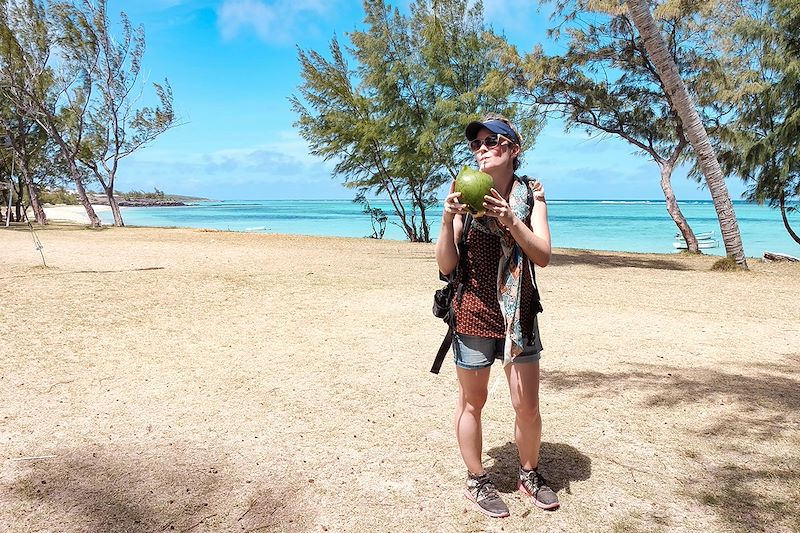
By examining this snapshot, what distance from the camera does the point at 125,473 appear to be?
10.7ft

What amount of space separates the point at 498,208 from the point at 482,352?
74 cm

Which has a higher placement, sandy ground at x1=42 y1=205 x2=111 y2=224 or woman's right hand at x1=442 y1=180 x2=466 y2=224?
woman's right hand at x1=442 y1=180 x2=466 y2=224

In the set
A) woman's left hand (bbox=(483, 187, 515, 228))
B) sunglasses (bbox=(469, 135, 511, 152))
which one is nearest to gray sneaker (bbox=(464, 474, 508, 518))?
woman's left hand (bbox=(483, 187, 515, 228))

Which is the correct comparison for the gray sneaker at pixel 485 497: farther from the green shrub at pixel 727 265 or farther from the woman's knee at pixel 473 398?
the green shrub at pixel 727 265

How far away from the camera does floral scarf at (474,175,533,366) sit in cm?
248

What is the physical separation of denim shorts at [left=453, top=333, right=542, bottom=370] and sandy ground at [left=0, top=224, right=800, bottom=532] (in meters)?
0.86

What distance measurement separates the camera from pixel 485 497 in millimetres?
2840

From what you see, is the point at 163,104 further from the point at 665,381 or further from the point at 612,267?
the point at 665,381

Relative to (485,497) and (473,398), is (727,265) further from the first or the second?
(473,398)

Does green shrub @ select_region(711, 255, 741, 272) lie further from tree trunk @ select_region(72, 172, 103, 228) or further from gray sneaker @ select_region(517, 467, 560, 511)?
tree trunk @ select_region(72, 172, 103, 228)

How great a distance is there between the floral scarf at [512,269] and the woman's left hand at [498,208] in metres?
0.21

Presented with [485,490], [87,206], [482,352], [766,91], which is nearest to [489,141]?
[482,352]

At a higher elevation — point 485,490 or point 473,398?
point 473,398

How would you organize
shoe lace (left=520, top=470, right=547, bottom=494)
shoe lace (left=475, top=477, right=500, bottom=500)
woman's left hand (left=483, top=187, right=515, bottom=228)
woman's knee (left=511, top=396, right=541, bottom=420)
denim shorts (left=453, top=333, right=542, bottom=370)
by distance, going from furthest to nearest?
shoe lace (left=520, top=470, right=547, bottom=494)
shoe lace (left=475, top=477, right=500, bottom=500)
woman's knee (left=511, top=396, right=541, bottom=420)
denim shorts (left=453, top=333, right=542, bottom=370)
woman's left hand (left=483, top=187, right=515, bottom=228)
